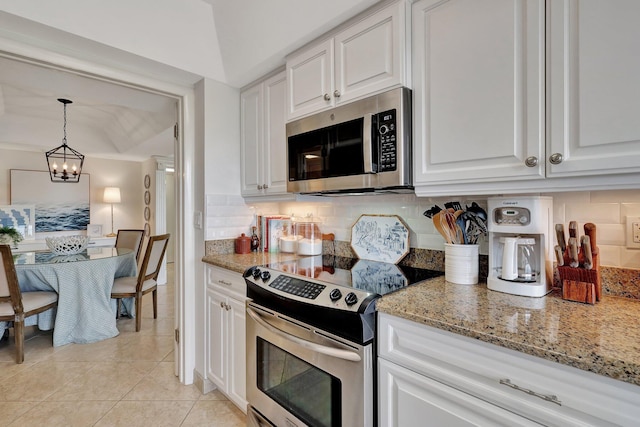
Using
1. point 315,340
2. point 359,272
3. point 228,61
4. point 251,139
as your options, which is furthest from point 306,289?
point 228,61

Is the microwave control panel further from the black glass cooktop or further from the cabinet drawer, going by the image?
the cabinet drawer

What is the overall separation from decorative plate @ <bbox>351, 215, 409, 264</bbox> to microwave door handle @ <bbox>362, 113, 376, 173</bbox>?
1.51ft

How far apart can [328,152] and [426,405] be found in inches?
44.4

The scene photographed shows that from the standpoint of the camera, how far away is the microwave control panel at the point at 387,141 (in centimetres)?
133

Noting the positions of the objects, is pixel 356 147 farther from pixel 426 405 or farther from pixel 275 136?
pixel 426 405

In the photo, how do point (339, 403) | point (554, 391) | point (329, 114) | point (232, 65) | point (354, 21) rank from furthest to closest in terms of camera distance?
point (232, 65)
point (329, 114)
point (354, 21)
point (339, 403)
point (554, 391)

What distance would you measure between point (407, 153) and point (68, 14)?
1.72 meters

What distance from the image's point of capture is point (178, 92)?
2.18 meters

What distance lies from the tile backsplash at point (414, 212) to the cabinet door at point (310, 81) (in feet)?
1.87

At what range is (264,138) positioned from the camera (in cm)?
209

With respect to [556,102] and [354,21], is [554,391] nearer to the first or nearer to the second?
[556,102]

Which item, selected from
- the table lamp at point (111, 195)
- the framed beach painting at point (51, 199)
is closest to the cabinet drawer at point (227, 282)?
the table lamp at point (111, 195)

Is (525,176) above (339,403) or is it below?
above

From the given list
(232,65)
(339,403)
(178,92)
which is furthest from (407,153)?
(178,92)
